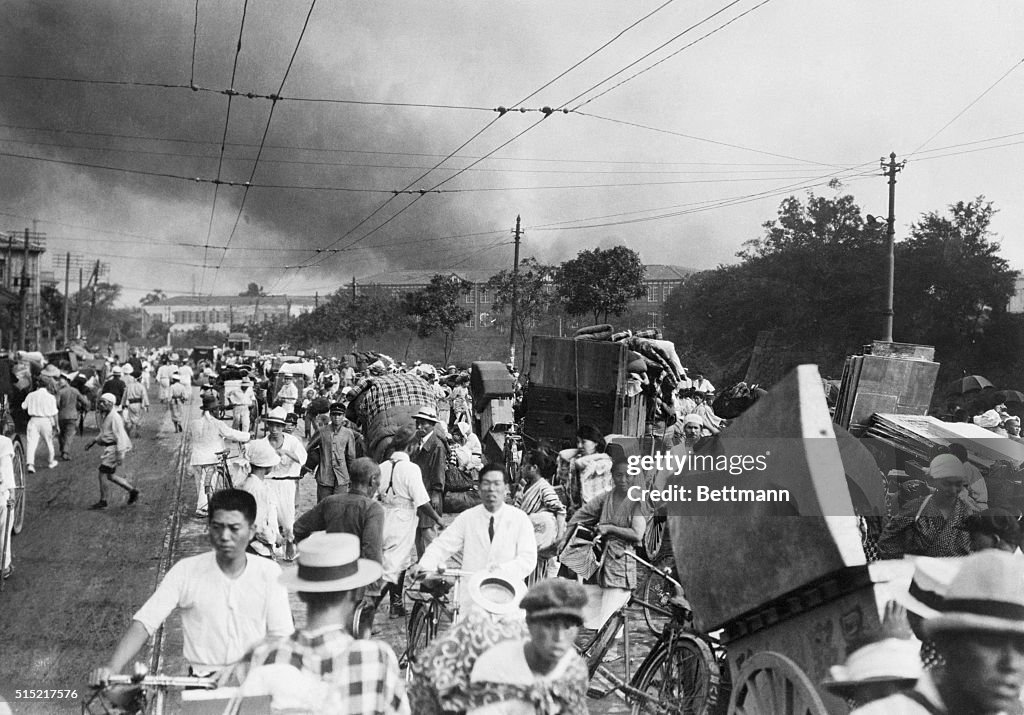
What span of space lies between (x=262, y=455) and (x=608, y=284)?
15807 mm

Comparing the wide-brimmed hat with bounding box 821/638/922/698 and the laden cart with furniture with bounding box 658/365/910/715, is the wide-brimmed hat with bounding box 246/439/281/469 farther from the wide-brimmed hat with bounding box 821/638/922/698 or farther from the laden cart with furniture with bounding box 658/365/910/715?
the wide-brimmed hat with bounding box 821/638/922/698

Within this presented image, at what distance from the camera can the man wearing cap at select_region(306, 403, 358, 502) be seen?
937cm

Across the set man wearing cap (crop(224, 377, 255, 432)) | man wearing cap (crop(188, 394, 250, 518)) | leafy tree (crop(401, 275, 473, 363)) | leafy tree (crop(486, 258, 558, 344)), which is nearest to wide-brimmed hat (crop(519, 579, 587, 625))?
man wearing cap (crop(188, 394, 250, 518))

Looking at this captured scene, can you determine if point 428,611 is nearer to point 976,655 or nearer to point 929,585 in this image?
point 929,585

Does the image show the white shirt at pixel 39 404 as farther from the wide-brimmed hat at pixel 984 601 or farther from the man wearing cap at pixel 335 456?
the wide-brimmed hat at pixel 984 601

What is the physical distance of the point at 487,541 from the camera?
5.43 m

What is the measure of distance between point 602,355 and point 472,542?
6765 millimetres

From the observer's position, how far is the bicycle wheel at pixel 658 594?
207 inches

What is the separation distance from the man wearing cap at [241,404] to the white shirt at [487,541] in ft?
33.6

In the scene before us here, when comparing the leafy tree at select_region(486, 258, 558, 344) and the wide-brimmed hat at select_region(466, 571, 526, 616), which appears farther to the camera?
the leafy tree at select_region(486, 258, 558, 344)

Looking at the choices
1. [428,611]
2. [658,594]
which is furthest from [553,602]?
[658,594]

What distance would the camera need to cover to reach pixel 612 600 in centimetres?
532

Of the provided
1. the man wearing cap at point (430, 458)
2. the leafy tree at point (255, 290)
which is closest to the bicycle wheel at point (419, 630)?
the man wearing cap at point (430, 458)

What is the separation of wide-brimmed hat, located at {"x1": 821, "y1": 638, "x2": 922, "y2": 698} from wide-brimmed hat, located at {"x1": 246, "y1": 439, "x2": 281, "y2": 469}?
6201mm
